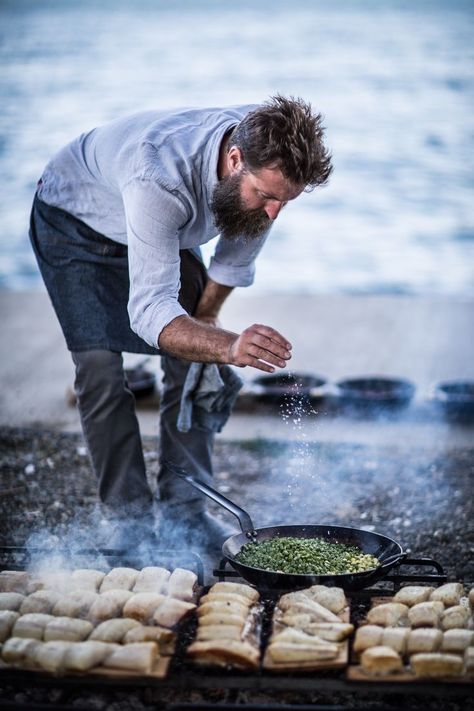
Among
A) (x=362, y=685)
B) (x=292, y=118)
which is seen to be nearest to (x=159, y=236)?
(x=292, y=118)

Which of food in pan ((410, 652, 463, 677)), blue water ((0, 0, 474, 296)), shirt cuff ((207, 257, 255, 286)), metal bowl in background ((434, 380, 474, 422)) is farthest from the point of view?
blue water ((0, 0, 474, 296))

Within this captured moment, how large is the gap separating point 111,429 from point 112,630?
4.43 ft

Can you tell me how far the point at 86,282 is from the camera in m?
3.66

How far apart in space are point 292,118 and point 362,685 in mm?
1681

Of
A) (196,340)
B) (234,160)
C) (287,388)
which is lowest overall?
(287,388)

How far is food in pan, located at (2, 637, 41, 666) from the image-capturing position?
7.86 ft

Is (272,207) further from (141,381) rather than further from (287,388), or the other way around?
(141,381)

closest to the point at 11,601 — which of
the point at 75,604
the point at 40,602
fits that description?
the point at 40,602

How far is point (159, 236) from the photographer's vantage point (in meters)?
3.03

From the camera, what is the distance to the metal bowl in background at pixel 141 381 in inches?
223

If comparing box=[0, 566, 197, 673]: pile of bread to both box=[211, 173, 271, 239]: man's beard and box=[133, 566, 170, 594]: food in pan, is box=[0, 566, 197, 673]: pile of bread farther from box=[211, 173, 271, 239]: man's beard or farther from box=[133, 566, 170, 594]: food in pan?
box=[211, 173, 271, 239]: man's beard

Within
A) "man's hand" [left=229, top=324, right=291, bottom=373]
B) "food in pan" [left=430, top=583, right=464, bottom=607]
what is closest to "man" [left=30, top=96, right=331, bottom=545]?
"man's hand" [left=229, top=324, right=291, bottom=373]

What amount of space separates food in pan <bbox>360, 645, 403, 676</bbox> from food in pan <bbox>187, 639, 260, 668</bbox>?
0.91 ft

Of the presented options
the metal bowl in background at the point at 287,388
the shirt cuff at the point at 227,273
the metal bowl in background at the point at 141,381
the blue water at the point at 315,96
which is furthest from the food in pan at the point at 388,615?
the blue water at the point at 315,96
